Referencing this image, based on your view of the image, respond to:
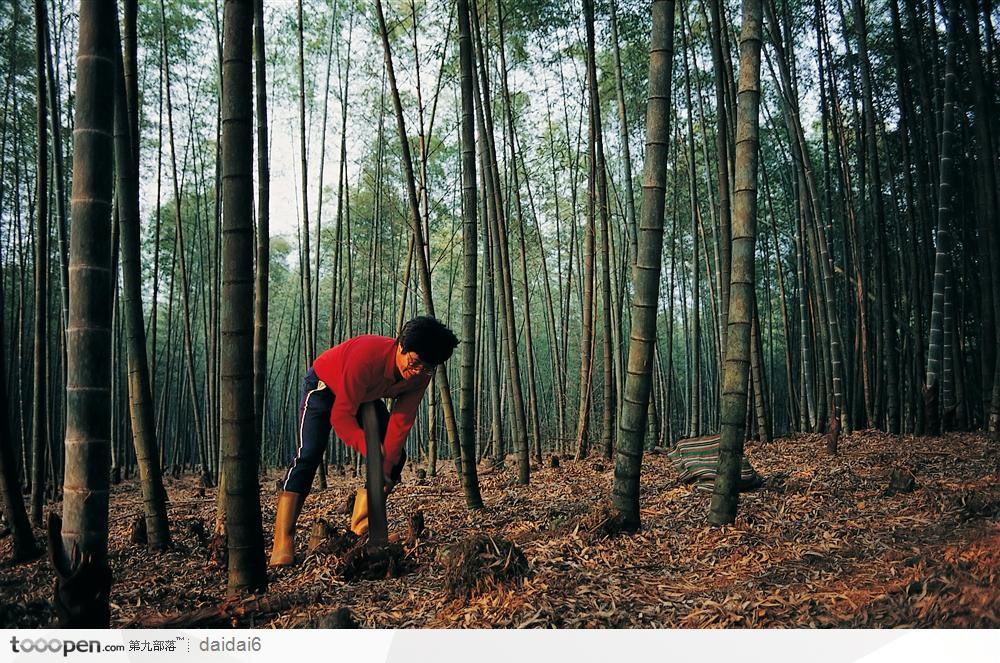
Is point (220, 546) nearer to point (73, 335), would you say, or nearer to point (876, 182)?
point (73, 335)

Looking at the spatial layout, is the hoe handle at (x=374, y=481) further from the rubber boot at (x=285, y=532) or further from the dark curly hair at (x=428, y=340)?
the dark curly hair at (x=428, y=340)

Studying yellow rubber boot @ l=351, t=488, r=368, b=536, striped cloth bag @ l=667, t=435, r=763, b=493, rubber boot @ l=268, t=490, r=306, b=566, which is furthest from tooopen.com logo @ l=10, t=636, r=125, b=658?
striped cloth bag @ l=667, t=435, r=763, b=493

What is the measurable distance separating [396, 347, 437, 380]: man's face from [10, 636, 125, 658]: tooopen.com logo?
859 mm

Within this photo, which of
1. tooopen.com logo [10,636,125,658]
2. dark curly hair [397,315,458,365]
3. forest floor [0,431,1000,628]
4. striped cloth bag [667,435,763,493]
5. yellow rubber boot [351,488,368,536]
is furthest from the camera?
striped cloth bag [667,435,763,493]

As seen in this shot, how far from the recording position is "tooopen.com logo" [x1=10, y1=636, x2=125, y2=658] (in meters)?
1.15

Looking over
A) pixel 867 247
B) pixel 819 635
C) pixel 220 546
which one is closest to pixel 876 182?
pixel 867 247

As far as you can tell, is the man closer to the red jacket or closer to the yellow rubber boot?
the red jacket

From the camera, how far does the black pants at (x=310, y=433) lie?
171 centimetres

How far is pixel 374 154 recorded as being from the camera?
6.34 metres

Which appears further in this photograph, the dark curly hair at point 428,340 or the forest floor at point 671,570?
the dark curly hair at point 428,340

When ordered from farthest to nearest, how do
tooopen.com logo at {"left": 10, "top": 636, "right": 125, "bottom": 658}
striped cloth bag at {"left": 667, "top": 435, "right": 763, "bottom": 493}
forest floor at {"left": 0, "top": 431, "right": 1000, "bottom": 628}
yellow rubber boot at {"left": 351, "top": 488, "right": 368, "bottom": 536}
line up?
striped cloth bag at {"left": 667, "top": 435, "right": 763, "bottom": 493}
yellow rubber boot at {"left": 351, "top": 488, "right": 368, "bottom": 536}
forest floor at {"left": 0, "top": 431, "right": 1000, "bottom": 628}
tooopen.com logo at {"left": 10, "top": 636, "right": 125, "bottom": 658}

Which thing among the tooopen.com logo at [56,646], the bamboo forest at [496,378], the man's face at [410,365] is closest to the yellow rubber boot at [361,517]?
the bamboo forest at [496,378]

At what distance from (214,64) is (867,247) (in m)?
4.92

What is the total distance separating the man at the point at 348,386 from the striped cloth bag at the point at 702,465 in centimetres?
135
